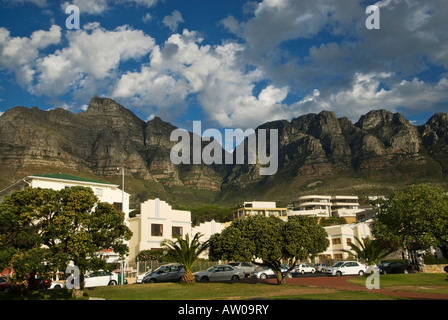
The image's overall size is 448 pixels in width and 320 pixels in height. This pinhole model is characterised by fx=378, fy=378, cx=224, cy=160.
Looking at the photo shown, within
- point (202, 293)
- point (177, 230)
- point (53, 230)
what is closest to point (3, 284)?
point (53, 230)

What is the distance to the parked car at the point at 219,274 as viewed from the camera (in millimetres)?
31230

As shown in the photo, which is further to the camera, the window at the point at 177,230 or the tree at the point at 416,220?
the window at the point at 177,230

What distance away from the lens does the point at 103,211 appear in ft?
76.9

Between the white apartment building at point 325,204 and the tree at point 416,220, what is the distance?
3575 inches

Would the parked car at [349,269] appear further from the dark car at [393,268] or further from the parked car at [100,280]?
the parked car at [100,280]

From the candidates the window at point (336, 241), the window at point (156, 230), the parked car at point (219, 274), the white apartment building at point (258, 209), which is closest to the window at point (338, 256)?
the window at point (336, 241)

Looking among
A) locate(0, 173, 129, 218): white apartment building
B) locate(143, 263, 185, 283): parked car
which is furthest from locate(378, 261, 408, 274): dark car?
locate(0, 173, 129, 218): white apartment building

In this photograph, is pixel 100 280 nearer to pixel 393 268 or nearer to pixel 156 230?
pixel 156 230

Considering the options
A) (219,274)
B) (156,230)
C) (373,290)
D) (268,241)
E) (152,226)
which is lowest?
(219,274)

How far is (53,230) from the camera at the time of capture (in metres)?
20.6

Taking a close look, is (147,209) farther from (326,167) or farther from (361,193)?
(326,167)

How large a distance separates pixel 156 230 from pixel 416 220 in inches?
1324

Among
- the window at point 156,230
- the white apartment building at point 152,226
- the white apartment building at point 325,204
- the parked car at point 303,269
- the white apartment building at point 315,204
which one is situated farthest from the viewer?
the white apartment building at point 315,204
